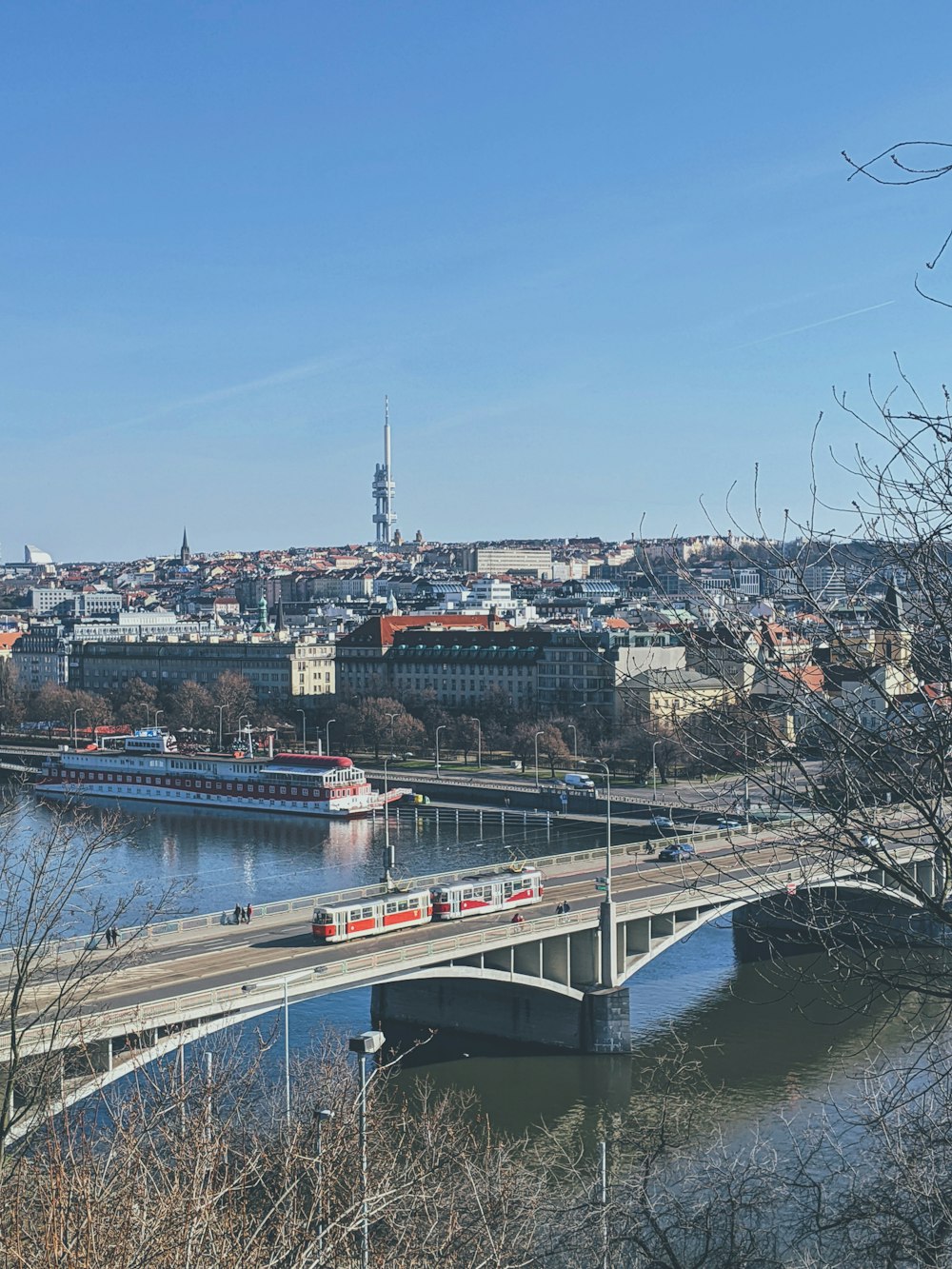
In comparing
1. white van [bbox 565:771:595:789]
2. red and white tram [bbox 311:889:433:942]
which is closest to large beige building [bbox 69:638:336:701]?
white van [bbox 565:771:595:789]

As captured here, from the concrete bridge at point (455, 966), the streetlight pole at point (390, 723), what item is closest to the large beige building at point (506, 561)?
the streetlight pole at point (390, 723)

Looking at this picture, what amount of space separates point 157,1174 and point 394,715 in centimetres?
3635

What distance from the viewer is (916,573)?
3.30 meters

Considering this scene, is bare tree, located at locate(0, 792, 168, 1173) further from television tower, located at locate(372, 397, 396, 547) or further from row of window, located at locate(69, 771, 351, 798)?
television tower, located at locate(372, 397, 396, 547)

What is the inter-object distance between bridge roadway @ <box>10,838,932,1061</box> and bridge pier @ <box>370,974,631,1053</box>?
0.27m

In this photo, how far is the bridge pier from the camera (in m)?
15.5

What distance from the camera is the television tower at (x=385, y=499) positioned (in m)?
147

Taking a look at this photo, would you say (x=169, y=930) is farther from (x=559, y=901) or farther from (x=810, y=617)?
(x=810, y=617)

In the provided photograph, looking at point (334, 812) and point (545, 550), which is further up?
point (545, 550)

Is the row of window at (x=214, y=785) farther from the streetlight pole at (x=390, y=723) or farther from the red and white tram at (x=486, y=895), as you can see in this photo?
the red and white tram at (x=486, y=895)

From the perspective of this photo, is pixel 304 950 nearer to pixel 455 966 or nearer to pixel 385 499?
pixel 455 966

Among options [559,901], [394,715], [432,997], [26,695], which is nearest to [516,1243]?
[432,997]

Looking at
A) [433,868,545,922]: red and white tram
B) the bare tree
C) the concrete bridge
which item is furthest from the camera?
[433,868,545,922]: red and white tram

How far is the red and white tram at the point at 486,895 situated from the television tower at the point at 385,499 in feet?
422
